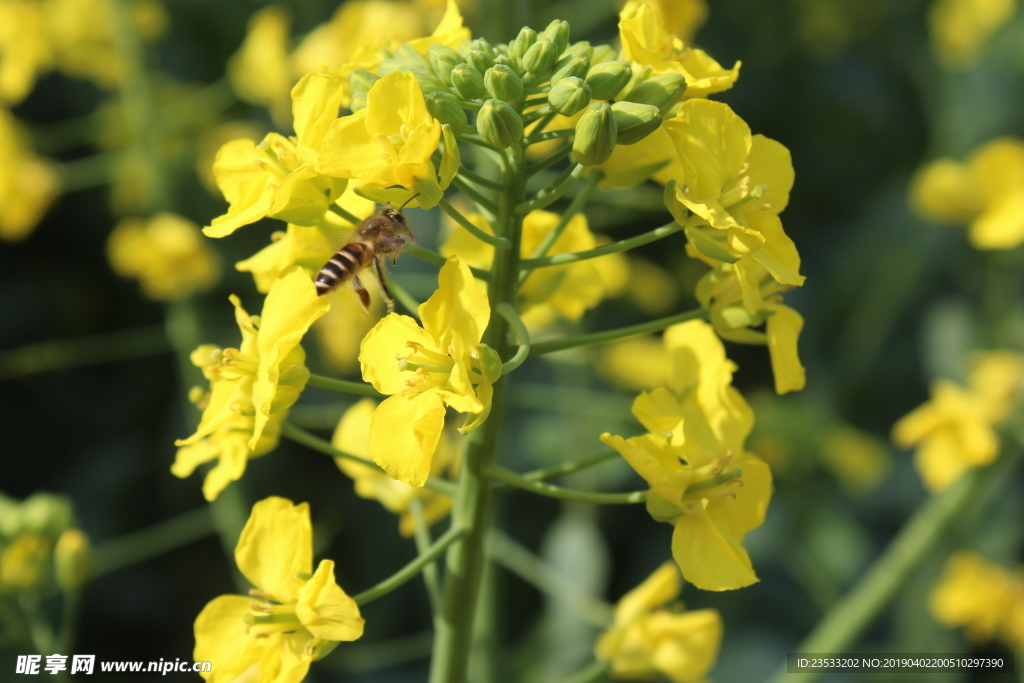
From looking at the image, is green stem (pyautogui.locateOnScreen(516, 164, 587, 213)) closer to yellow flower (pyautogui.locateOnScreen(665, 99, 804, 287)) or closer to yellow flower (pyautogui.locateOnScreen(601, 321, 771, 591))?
yellow flower (pyautogui.locateOnScreen(665, 99, 804, 287))

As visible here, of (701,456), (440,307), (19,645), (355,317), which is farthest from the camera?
(355,317)

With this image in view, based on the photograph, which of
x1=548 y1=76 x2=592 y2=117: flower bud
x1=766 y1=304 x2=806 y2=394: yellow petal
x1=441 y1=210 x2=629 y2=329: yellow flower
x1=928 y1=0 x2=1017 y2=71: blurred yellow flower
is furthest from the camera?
x1=928 y1=0 x2=1017 y2=71: blurred yellow flower

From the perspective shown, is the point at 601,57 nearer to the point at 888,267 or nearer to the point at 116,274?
the point at 888,267

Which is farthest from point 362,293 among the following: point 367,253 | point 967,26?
point 967,26

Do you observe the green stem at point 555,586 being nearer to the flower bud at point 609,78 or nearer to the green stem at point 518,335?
the green stem at point 518,335

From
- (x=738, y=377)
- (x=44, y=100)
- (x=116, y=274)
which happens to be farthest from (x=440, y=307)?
(x=44, y=100)

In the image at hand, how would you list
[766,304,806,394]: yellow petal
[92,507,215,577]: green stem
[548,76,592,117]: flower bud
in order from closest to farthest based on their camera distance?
[548,76,592,117]: flower bud → [766,304,806,394]: yellow petal → [92,507,215,577]: green stem

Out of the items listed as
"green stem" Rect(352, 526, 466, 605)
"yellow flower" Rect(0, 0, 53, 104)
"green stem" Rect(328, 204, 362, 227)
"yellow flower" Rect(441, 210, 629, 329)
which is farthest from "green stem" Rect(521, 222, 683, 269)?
"yellow flower" Rect(0, 0, 53, 104)
